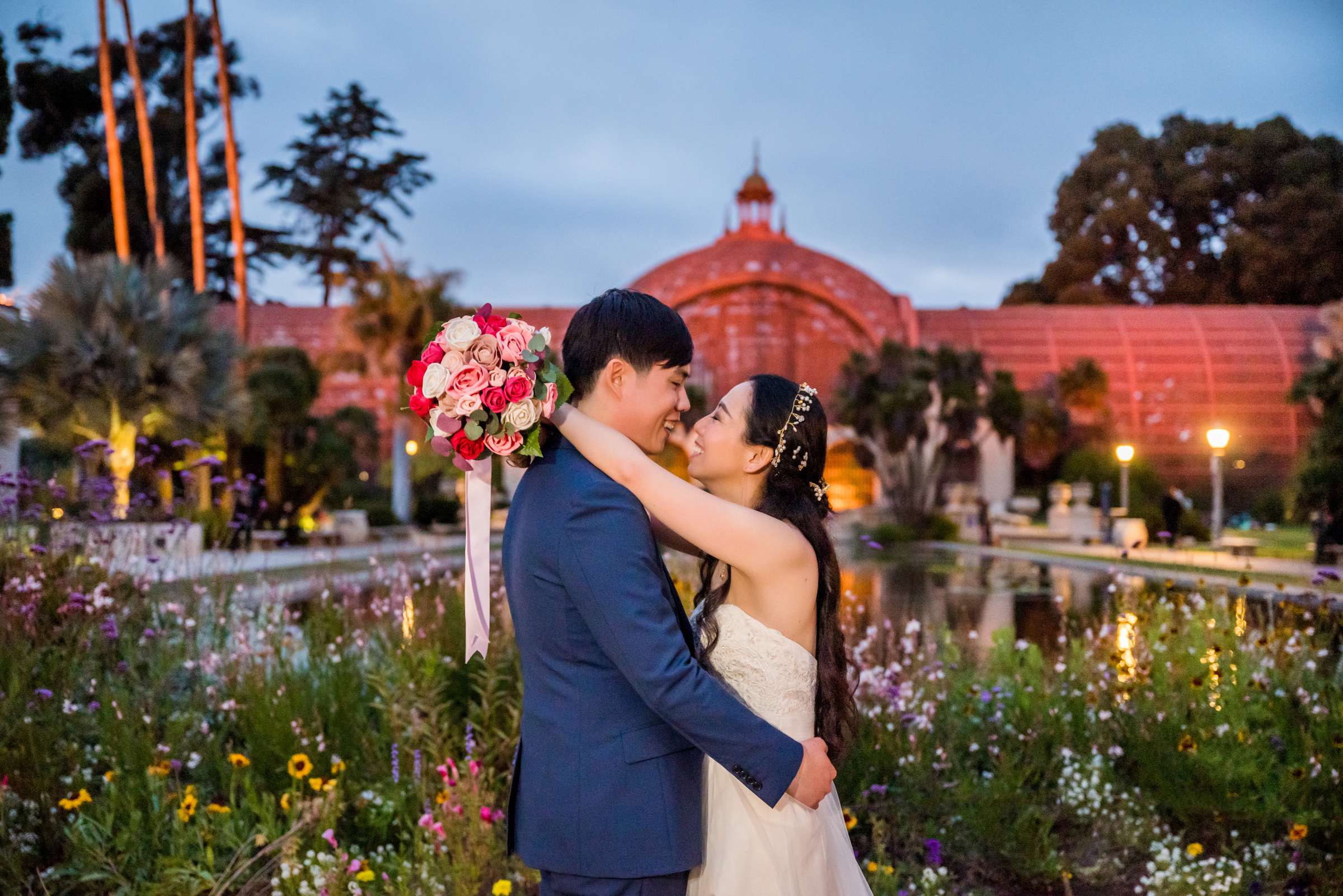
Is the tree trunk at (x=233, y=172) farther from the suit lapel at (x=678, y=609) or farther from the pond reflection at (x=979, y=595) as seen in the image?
the suit lapel at (x=678, y=609)

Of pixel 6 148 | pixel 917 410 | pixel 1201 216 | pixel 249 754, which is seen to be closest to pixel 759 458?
pixel 249 754

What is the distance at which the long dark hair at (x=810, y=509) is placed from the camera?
2482mm

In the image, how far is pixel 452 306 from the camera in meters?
23.7

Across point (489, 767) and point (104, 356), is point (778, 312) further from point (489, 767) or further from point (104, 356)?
point (489, 767)

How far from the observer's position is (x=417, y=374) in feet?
7.22

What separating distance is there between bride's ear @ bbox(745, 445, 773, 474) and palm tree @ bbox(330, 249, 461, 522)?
21917mm

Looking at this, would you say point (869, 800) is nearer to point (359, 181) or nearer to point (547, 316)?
point (547, 316)

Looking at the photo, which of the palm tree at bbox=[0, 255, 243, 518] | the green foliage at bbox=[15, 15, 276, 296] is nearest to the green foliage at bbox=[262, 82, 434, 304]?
the green foliage at bbox=[15, 15, 276, 296]

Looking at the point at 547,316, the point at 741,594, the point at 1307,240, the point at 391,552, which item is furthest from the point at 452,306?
the point at 1307,240

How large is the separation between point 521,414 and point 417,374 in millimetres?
280

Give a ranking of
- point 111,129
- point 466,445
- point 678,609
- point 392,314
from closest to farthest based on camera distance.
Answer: point 466,445 → point 678,609 → point 111,129 → point 392,314

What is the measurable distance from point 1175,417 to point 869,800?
4106 centimetres

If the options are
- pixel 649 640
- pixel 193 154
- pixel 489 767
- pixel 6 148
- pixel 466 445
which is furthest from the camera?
pixel 193 154

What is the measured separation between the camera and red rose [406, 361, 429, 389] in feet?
7.11
